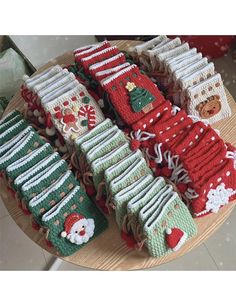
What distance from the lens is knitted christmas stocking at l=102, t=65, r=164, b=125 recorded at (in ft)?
3.67

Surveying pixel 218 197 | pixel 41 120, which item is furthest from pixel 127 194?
pixel 41 120

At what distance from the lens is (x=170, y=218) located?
1.04 m

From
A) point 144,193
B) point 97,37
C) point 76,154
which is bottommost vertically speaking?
point 144,193

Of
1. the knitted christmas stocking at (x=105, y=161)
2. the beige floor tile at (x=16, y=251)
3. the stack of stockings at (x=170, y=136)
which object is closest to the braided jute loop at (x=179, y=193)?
the stack of stockings at (x=170, y=136)

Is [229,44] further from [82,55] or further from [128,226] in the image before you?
[128,226]

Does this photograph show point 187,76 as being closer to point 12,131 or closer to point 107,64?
point 107,64

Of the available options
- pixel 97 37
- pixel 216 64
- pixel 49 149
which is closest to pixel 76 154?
pixel 49 149

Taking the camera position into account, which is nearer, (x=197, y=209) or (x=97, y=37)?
(x=197, y=209)

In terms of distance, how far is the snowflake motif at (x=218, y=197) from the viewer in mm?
1069

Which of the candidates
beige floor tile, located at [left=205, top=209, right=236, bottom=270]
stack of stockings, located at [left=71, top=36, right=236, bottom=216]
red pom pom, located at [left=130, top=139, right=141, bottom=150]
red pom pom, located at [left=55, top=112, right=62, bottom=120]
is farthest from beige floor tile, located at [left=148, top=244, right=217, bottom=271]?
red pom pom, located at [left=55, top=112, right=62, bottom=120]

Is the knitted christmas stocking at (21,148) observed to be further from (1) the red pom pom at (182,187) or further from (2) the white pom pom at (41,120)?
(1) the red pom pom at (182,187)

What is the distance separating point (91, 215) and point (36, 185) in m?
0.16

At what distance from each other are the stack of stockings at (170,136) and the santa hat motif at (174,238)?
0.08m

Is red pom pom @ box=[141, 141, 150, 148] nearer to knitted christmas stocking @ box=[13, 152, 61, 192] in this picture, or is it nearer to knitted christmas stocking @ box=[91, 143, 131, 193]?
knitted christmas stocking @ box=[91, 143, 131, 193]
